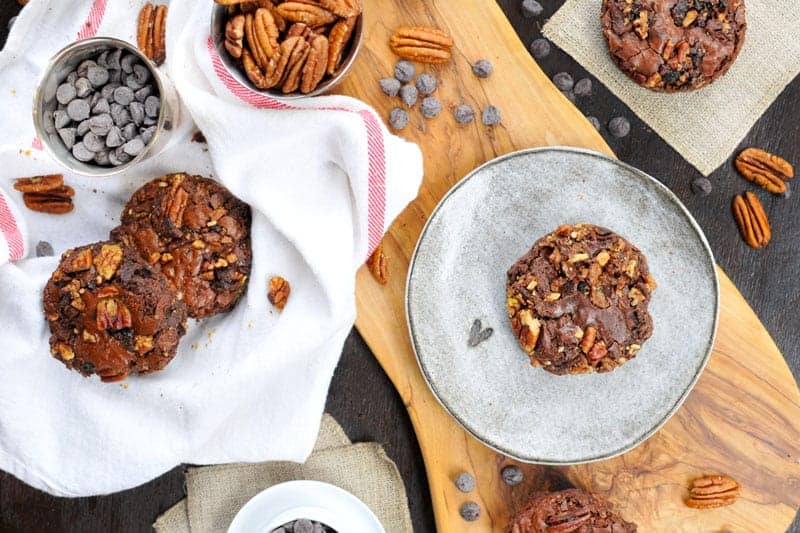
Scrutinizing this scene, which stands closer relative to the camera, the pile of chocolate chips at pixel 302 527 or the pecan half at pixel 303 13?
the pecan half at pixel 303 13

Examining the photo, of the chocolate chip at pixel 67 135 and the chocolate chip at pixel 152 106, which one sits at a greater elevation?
the chocolate chip at pixel 152 106

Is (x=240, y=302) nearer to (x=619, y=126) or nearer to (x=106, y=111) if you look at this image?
(x=106, y=111)

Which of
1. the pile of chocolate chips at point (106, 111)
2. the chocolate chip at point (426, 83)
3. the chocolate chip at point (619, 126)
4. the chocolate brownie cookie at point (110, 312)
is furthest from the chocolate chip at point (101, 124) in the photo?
the chocolate chip at point (619, 126)

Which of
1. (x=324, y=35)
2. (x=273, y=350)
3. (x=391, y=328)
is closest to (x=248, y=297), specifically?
(x=273, y=350)

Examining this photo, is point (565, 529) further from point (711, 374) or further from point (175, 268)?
point (175, 268)

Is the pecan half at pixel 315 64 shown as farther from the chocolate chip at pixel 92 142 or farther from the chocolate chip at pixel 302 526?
the chocolate chip at pixel 302 526

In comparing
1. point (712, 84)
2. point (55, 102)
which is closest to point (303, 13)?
point (55, 102)

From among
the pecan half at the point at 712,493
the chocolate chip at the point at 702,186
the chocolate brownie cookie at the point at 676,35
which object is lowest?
the pecan half at the point at 712,493
